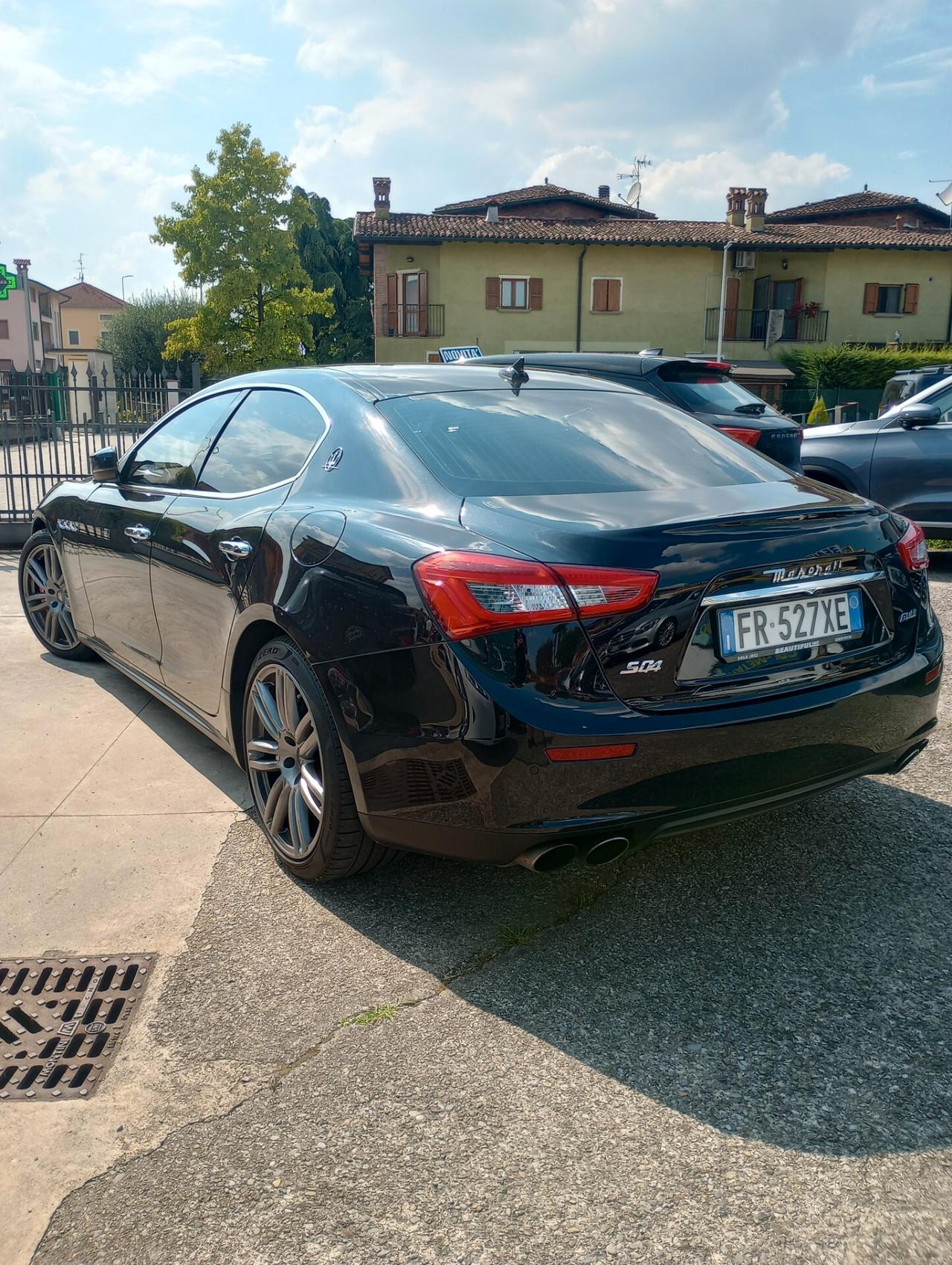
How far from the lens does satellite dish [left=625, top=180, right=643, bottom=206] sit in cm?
4541

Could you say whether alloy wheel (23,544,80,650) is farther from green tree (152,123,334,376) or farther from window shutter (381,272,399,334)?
window shutter (381,272,399,334)

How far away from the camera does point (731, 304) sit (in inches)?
1622

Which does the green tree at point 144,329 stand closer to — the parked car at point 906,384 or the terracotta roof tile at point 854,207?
the terracotta roof tile at point 854,207

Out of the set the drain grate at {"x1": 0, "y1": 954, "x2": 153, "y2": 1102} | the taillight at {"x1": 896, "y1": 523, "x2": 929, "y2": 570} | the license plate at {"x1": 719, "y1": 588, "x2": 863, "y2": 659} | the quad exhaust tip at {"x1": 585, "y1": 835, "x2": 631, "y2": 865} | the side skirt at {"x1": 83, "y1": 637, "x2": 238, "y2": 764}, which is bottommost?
the drain grate at {"x1": 0, "y1": 954, "x2": 153, "y2": 1102}

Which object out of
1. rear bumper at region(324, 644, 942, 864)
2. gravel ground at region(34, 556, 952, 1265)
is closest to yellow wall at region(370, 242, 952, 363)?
gravel ground at region(34, 556, 952, 1265)

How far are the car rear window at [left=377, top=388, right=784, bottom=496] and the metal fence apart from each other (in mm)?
7770

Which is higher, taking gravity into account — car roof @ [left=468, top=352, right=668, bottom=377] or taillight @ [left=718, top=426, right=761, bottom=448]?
car roof @ [left=468, top=352, right=668, bottom=377]

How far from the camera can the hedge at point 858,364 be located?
3603 cm

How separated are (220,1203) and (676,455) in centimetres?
231

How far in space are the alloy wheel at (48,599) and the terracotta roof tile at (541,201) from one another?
151 feet

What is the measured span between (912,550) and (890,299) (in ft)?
143

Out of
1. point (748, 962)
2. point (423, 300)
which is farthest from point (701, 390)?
point (423, 300)

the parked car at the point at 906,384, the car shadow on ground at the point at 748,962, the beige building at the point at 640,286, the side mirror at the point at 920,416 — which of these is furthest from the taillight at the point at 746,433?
the beige building at the point at 640,286

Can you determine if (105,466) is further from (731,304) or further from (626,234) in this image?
(731,304)
